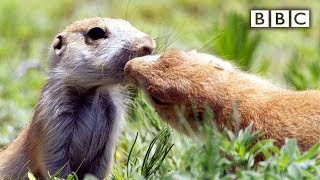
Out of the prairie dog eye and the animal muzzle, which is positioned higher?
the prairie dog eye

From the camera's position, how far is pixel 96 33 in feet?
21.4

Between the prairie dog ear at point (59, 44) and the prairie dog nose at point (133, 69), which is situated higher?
the prairie dog ear at point (59, 44)

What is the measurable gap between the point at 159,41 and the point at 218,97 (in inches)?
73.1

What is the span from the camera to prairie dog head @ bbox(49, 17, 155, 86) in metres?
6.24

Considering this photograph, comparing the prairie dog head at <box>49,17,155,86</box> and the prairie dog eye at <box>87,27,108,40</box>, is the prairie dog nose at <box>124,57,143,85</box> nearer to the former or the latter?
the prairie dog head at <box>49,17,155,86</box>

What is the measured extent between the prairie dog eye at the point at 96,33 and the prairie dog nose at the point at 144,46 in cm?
41

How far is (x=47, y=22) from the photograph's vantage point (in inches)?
478

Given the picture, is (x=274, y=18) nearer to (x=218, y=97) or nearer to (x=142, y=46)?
(x=142, y=46)

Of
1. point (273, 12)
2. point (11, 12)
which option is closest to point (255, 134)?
point (273, 12)

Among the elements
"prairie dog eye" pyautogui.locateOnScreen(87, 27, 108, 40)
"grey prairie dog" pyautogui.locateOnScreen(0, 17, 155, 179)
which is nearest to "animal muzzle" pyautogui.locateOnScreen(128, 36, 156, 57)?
"grey prairie dog" pyautogui.locateOnScreen(0, 17, 155, 179)

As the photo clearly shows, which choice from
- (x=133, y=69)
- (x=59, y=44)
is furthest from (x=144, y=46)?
(x=59, y=44)

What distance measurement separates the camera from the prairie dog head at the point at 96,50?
624cm

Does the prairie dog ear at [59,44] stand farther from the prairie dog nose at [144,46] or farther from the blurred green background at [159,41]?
the prairie dog nose at [144,46]

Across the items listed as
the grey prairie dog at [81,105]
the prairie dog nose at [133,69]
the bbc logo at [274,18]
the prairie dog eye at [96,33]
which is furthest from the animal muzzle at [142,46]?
the bbc logo at [274,18]
